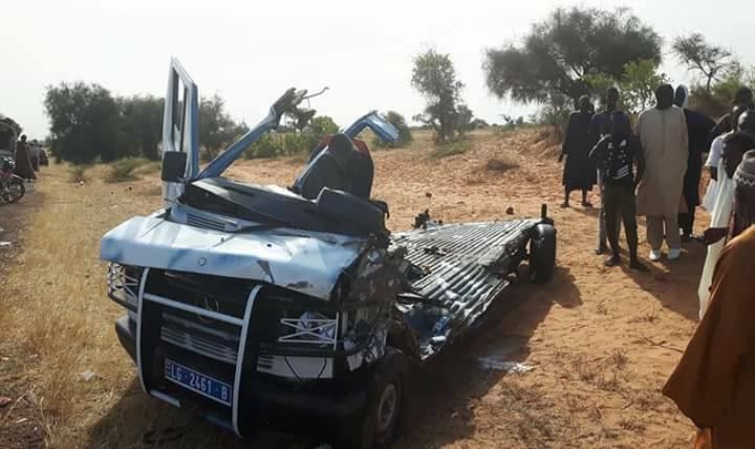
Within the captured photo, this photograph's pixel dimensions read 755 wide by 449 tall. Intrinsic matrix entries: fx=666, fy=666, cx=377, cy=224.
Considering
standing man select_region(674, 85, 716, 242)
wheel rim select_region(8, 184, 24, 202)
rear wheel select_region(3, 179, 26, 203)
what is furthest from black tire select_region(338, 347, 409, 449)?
wheel rim select_region(8, 184, 24, 202)

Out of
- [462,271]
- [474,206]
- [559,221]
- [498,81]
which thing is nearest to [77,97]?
[498,81]

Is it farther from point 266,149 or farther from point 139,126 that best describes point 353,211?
point 139,126

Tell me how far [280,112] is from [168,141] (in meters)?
0.90

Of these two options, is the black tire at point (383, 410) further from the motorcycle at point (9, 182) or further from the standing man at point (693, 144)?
the motorcycle at point (9, 182)

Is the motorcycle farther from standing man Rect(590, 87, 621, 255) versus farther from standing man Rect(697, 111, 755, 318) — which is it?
standing man Rect(697, 111, 755, 318)

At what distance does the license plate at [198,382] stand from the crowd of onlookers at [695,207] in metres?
2.09

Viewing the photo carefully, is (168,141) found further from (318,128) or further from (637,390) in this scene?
(318,128)

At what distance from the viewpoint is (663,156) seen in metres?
7.02

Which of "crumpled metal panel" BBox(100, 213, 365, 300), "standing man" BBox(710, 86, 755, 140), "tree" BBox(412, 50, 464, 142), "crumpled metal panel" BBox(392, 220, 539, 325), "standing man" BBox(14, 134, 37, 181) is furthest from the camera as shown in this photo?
"tree" BBox(412, 50, 464, 142)

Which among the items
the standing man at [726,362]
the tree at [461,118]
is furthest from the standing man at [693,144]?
the tree at [461,118]

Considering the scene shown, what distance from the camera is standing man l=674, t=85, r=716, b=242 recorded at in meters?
7.50

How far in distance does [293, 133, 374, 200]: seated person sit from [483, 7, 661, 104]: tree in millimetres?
22775

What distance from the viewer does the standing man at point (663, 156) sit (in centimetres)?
696

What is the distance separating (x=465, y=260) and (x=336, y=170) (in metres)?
1.80
